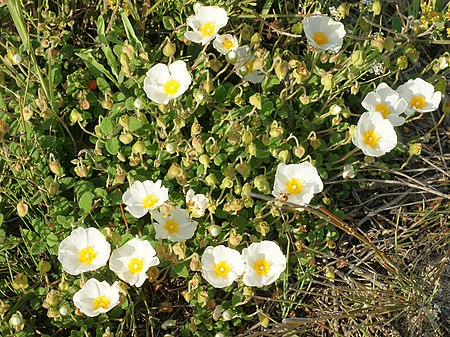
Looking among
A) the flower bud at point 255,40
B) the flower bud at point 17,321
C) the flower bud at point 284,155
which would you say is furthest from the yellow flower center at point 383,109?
the flower bud at point 17,321

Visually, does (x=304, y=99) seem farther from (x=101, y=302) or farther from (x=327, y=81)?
(x=101, y=302)

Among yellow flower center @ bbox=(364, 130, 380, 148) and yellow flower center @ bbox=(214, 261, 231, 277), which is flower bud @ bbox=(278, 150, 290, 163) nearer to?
yellow flower center @ bbox=(364, 130, 380, 148)

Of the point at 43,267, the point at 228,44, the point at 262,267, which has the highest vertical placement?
the point at 228,44

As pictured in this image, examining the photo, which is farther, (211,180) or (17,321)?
(211,180)

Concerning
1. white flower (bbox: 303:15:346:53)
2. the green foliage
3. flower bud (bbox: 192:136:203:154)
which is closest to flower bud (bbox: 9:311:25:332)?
the green foliage

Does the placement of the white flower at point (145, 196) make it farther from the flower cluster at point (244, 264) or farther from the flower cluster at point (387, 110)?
the flower cluster at point (387, 110)

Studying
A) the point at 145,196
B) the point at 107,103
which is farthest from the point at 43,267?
the point at 107,103
